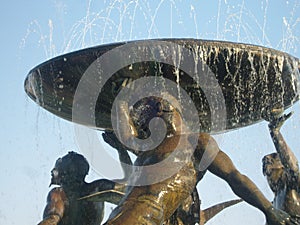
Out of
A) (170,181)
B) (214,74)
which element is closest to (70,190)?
(170,181)

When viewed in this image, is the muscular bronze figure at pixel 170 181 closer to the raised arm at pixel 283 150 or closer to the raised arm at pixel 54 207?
the raised arm at pixel 283 150

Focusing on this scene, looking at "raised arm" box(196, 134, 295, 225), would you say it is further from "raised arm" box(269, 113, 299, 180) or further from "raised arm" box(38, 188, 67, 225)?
"raised arm" box(38, 188, 67, 225)

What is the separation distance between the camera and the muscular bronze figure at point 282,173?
7.74 m

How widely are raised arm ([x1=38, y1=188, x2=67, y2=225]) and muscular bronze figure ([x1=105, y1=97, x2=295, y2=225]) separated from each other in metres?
1.40

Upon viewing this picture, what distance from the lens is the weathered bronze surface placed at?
752 cm

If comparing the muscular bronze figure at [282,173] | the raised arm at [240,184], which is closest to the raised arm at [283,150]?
the muscular bronze figure at [282,173]

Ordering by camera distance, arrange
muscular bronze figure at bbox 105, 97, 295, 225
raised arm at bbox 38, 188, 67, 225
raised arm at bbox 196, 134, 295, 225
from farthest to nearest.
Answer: raised arm at bbox 38, 188, 67, 225, raised arm at bbox 196, 134, 295, 225, muscular bronze figure at bbox 105, 97, 295, 225

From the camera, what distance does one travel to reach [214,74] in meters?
7.88

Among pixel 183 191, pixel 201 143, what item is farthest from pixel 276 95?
pixel 183 191

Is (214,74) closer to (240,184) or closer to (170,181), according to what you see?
(240,184)

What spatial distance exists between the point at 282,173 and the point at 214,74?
178 centimetres

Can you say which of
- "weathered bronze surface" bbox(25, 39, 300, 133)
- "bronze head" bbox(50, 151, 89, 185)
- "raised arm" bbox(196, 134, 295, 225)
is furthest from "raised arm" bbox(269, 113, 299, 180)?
"bronze head" bbox(50, 151, 89, 185)

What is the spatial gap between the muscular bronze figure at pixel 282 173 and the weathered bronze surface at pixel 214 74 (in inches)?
13.1

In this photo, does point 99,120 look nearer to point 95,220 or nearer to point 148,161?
point 95,220
